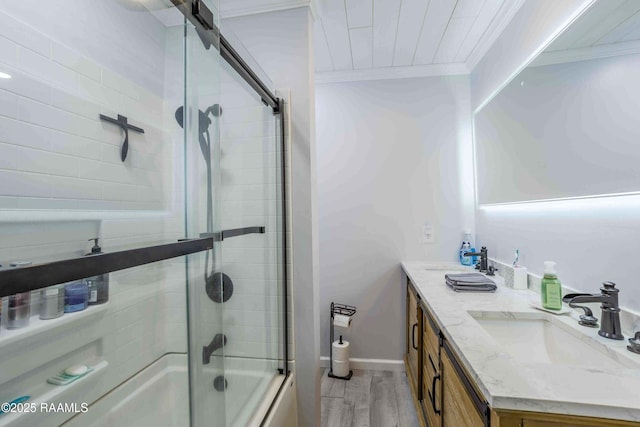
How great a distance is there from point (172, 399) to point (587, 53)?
218cm

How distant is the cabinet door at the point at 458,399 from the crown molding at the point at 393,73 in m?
2.16

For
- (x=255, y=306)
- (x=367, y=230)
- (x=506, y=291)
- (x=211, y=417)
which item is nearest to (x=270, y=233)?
(x=255, y=306)

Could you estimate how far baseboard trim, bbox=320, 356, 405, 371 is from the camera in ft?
7.89

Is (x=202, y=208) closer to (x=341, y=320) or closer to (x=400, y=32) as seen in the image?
(x=341, y=320)

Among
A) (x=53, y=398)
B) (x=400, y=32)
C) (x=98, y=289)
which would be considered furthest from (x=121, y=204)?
(x=400, y=32)

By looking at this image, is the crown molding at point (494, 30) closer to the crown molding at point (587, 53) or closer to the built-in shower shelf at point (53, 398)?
the crown molding at point (587, 53)

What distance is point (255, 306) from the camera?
1.47 m

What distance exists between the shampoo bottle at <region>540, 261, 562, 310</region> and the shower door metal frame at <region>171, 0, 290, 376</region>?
1.23m

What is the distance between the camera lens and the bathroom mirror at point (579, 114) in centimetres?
97

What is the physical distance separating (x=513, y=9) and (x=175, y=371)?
262 cm

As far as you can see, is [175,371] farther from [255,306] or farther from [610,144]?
[610,144]

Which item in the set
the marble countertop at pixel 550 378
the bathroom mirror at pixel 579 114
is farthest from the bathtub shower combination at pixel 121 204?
the bathroom mirror at pixel 579 114

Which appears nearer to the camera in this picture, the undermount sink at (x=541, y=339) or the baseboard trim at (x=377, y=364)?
the undermount sink at (x=541, y=339)

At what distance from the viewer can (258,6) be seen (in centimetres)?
A: 163
